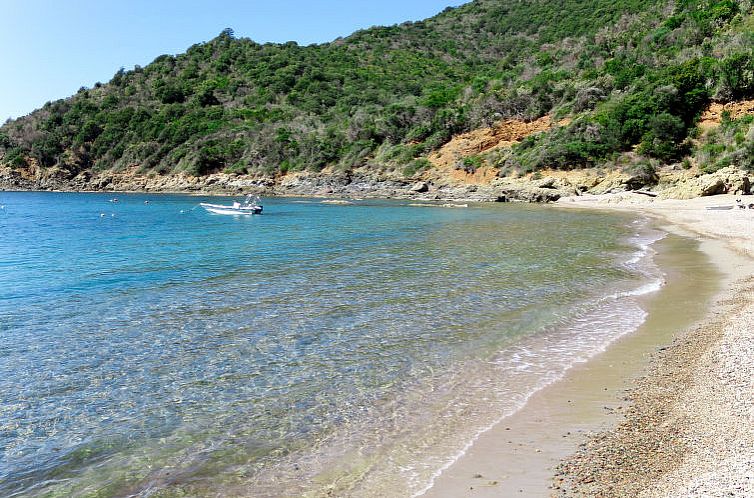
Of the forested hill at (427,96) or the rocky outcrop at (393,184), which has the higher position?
the forested hill at (427,96)

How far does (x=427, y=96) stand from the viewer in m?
76.1

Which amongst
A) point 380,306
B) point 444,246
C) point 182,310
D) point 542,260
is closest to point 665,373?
point 380,306

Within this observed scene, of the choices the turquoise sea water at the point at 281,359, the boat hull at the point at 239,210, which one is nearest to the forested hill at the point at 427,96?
the boat hull at the point at 239,210

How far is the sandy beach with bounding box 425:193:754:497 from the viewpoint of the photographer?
13.9 ft

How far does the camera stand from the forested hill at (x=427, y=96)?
47.2 m

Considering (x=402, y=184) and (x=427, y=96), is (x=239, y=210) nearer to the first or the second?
(x=402, y=184)

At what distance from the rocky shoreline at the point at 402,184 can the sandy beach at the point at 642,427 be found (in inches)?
1235

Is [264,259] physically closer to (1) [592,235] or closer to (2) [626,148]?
(1) [592,235]

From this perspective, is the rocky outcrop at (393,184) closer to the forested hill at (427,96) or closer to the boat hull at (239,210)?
the forested hill at (427,96)

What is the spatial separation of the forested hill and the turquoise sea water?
33.7 m

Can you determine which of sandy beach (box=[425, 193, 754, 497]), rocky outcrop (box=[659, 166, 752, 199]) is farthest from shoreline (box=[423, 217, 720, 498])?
rocky outcrop (box=[659, 166, 752, 199])

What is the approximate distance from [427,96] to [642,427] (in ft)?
244

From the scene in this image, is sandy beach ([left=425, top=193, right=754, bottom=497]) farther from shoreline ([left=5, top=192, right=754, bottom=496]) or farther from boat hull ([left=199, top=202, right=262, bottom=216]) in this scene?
boat hull ([left=199, top=202, right=262, bottom=216])

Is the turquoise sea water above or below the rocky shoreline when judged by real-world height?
below
